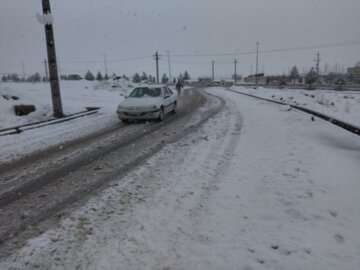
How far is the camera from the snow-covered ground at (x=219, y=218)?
254 centimetres

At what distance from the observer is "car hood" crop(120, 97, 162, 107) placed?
10.7 metres

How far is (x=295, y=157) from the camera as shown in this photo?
5453 millimetres

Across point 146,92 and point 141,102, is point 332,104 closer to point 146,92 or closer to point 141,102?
point 146,92

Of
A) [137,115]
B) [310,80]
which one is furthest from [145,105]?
[310,80]

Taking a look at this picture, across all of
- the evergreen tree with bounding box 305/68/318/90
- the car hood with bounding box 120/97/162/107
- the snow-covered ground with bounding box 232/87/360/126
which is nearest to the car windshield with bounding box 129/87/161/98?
the car hood with bounding box 120/97/162/107

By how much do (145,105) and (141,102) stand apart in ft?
1.20

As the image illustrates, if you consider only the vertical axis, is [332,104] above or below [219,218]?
above

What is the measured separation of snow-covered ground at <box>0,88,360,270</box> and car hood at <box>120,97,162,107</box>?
17.6ft

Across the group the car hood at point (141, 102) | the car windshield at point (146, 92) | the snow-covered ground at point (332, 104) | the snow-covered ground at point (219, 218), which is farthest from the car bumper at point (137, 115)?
the snow-covered ground at point (332, 104)

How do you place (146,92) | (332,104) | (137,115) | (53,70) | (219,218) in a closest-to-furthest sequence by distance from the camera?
(219,218)
(137,115)
(53,70)
(146,92)
(332,104)

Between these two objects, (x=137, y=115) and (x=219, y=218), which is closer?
(x=219, y=218)

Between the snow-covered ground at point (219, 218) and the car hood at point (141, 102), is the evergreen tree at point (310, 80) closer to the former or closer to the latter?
the car hood at point (141, 102)

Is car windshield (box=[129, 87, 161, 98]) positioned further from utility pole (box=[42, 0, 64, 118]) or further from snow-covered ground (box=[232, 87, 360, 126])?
snow-covered ground (box=[232, 87, 360, 126])

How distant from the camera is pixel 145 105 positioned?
10.6 m
